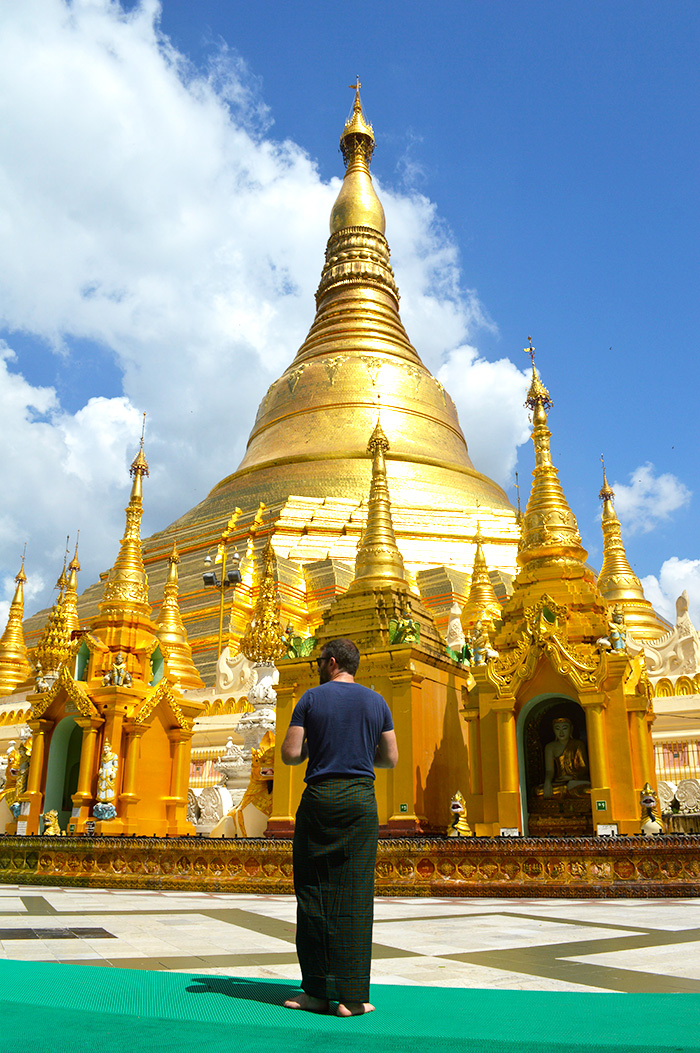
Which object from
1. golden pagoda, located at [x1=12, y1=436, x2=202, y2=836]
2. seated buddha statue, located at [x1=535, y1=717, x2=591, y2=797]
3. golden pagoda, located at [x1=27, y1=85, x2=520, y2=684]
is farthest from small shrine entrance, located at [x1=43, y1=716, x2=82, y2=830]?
seated buddha statue, located at [x1=535, y1=717, x2=591, y2=797]

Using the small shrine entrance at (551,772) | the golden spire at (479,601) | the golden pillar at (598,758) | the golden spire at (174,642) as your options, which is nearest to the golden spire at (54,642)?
the golden spire at (174,642)

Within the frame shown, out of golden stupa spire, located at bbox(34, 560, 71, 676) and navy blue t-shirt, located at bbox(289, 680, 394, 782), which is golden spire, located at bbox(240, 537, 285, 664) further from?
navy blue t-shirt, located at bbox(289, 680, 394, 782)

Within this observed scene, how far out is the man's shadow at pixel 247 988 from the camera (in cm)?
311

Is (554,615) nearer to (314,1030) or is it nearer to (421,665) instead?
(421,665)

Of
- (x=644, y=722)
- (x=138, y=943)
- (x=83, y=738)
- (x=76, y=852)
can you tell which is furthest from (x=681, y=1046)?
(x=83, y=738)

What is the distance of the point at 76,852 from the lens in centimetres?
1237

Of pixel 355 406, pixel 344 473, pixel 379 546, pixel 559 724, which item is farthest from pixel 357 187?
pixel 559 724

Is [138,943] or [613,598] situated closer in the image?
[138,943]

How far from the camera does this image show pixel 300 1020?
282cm

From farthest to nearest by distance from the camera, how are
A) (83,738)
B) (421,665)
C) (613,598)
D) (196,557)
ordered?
1. (196,557)
2. (613,598)
3. (83,738)
4. (421,665)

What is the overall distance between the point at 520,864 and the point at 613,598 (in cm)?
1529

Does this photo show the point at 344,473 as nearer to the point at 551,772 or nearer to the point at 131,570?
the point at 131,570

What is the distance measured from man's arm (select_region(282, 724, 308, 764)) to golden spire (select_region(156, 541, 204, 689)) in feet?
70.6

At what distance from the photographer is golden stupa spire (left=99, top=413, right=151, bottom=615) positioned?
63.0 feet
